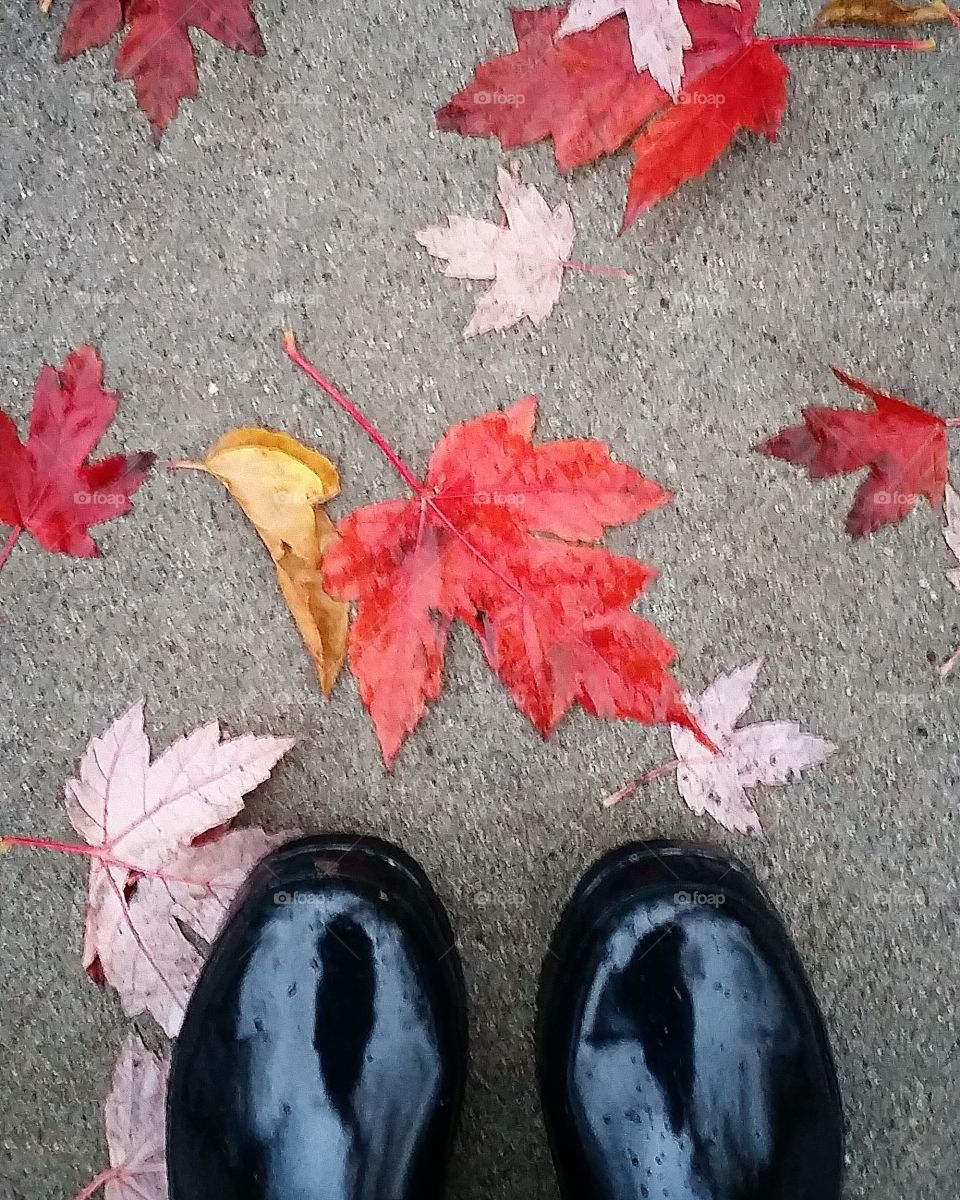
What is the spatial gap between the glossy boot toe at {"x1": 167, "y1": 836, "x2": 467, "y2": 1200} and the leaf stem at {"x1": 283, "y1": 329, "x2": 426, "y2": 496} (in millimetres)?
391

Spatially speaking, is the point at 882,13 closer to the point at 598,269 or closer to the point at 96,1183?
the point at 598,269

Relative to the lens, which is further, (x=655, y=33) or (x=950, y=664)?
(x=950, y=664)

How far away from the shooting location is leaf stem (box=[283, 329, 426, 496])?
942mm

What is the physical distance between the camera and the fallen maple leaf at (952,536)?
0.96m

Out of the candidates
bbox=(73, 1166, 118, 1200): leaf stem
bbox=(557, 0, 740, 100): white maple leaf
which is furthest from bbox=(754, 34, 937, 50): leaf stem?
bbox=(73, 1166, 118, 1200): leaf stem

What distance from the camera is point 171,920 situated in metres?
0.92

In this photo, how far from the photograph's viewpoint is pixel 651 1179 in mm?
862

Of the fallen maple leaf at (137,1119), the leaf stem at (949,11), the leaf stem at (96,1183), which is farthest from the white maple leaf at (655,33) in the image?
the leaf stem at (96,1183)

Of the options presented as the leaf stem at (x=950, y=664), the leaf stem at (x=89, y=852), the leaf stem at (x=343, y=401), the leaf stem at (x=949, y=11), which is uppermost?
the leaf stem at (x=949, y=11)

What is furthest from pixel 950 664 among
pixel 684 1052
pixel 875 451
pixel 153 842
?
pixel 153 842

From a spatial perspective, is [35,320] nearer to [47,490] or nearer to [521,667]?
[47,490]

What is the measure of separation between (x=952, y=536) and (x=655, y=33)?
56 cm

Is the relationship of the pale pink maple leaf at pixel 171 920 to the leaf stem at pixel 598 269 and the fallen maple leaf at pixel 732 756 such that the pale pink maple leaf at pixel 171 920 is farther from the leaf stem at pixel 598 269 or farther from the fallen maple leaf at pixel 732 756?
the leaf stem at pixel 598 269

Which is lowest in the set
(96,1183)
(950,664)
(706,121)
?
(96,1183)
